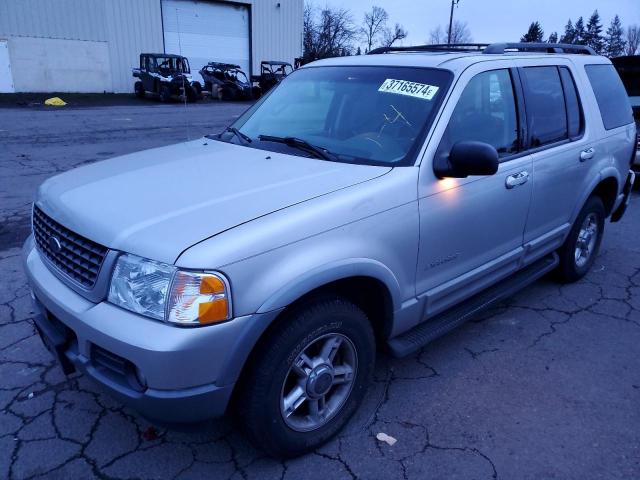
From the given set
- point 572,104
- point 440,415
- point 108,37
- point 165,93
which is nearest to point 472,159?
point 440,415

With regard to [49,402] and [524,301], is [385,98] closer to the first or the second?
[524,301]

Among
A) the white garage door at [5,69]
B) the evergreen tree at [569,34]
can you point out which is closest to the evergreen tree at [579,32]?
the evergreen tree at [569,34]

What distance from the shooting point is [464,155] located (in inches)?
104

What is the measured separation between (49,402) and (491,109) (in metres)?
3.15

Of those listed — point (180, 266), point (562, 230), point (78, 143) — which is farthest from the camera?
point (78, 143)

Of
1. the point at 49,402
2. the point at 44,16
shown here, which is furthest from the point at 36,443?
the point at 44,16

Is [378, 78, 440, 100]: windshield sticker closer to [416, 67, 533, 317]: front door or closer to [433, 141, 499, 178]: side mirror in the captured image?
A: [416, 67, 533, 317]: front door

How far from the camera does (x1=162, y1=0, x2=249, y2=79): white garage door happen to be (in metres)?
31.0

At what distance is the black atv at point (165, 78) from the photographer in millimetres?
23844

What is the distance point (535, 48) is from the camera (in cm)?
400

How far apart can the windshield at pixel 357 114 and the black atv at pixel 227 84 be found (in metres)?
24.2

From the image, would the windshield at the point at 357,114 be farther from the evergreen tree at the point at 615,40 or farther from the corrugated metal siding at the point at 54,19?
the evergreen tree at the point at 615,40

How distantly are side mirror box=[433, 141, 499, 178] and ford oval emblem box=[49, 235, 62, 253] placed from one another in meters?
2.00

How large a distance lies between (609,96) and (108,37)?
30966 mm
